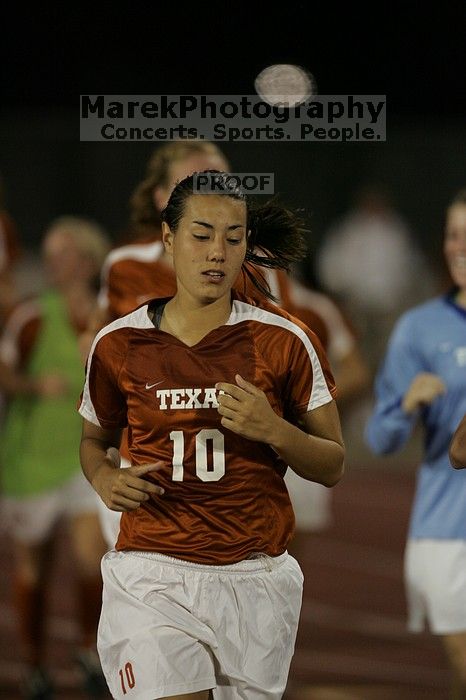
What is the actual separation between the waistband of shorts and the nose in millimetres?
779

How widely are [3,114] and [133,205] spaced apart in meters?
17.4

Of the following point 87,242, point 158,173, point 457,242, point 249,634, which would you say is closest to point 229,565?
point 249,634

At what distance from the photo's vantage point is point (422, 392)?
5.34 meters

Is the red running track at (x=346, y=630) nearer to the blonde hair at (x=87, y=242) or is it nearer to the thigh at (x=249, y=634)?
the blonde hair at (x=87, y=242)

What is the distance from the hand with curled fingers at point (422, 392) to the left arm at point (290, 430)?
1.28 m

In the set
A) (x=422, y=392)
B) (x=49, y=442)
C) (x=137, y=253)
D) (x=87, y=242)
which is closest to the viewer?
(x=422, y=392)

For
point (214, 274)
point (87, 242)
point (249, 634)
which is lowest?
point (249, 634)

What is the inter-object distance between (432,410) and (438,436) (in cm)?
10

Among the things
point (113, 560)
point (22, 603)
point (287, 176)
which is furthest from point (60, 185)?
point (113, 560)

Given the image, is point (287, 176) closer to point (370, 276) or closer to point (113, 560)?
point (370, 276)

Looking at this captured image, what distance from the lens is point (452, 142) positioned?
61.7ft

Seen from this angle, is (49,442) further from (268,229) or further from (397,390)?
(268,229)

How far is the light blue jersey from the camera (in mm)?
5492

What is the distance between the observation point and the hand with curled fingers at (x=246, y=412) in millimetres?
3760
